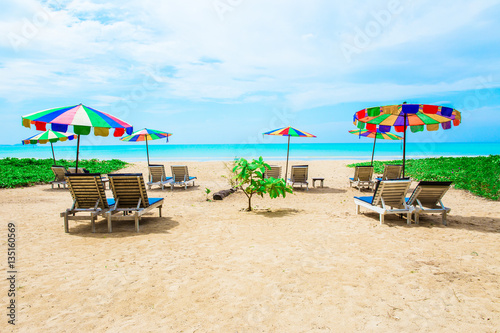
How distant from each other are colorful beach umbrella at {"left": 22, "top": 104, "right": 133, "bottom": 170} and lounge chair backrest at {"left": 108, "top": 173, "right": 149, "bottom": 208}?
0.90m

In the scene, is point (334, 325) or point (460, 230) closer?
point (334, 325)

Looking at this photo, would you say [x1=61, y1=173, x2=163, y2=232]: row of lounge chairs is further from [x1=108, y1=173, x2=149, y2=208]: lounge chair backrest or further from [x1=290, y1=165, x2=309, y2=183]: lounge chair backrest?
[x1=290, y1=165, x2=309, y2=183]: lounge chair backrest

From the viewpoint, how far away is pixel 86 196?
18.5 feet

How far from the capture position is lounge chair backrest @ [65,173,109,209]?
216 inches

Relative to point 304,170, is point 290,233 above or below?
below

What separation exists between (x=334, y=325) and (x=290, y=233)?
2794 mm

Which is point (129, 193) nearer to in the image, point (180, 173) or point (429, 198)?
point (180, 173)

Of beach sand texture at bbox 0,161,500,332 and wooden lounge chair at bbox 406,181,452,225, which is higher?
wooden lounge chair at bbox 406,181,452,225

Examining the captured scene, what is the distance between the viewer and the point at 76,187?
5578 mm

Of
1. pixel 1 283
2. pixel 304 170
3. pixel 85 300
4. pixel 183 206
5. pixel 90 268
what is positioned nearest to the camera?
pixel 85 300

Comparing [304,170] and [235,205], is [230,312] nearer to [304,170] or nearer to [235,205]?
[235,205]

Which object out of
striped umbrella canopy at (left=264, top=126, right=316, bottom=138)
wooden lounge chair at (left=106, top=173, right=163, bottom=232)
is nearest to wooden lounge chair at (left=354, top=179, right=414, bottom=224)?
wooden lounge chair at (left=106, top=173, right=163, bottom=232)

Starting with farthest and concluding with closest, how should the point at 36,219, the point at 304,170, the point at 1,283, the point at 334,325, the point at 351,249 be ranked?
the point at 304,170 → the point at 36,219 → the point at 351,249 → the point at 1,283 → the point at 334,325

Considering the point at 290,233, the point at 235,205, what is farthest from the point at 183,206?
the point at 290,233
